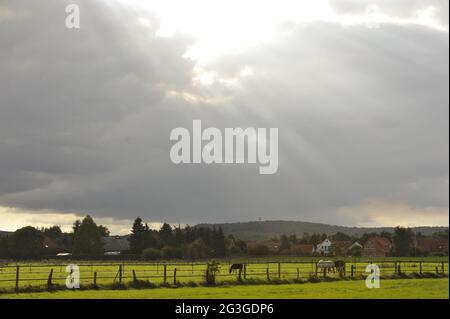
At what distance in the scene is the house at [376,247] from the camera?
146 metres

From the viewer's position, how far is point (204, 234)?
483 feet

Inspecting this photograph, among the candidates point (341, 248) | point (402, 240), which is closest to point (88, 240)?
point (341, 248)

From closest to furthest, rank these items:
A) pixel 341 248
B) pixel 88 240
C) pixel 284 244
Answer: pixel 88 240 < pixel 341 248 < pixel 284 244

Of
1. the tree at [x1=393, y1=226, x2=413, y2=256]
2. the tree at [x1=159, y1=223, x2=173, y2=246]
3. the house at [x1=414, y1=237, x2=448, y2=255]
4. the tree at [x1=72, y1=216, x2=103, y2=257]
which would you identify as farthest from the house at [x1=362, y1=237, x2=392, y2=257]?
the tree at [x1=72, y1=216, x2=103, y2=257]

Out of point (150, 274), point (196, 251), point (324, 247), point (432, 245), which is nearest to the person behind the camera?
point (150, 274)

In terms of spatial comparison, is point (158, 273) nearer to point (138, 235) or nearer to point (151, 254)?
point (151, 254)

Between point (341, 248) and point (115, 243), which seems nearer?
point (341, 248)

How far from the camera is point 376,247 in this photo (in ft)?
492

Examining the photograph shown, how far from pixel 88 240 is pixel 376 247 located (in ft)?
240

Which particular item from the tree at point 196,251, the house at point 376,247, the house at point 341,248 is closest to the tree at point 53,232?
the tree at point 196,251

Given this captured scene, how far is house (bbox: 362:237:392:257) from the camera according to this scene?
14638 cm
